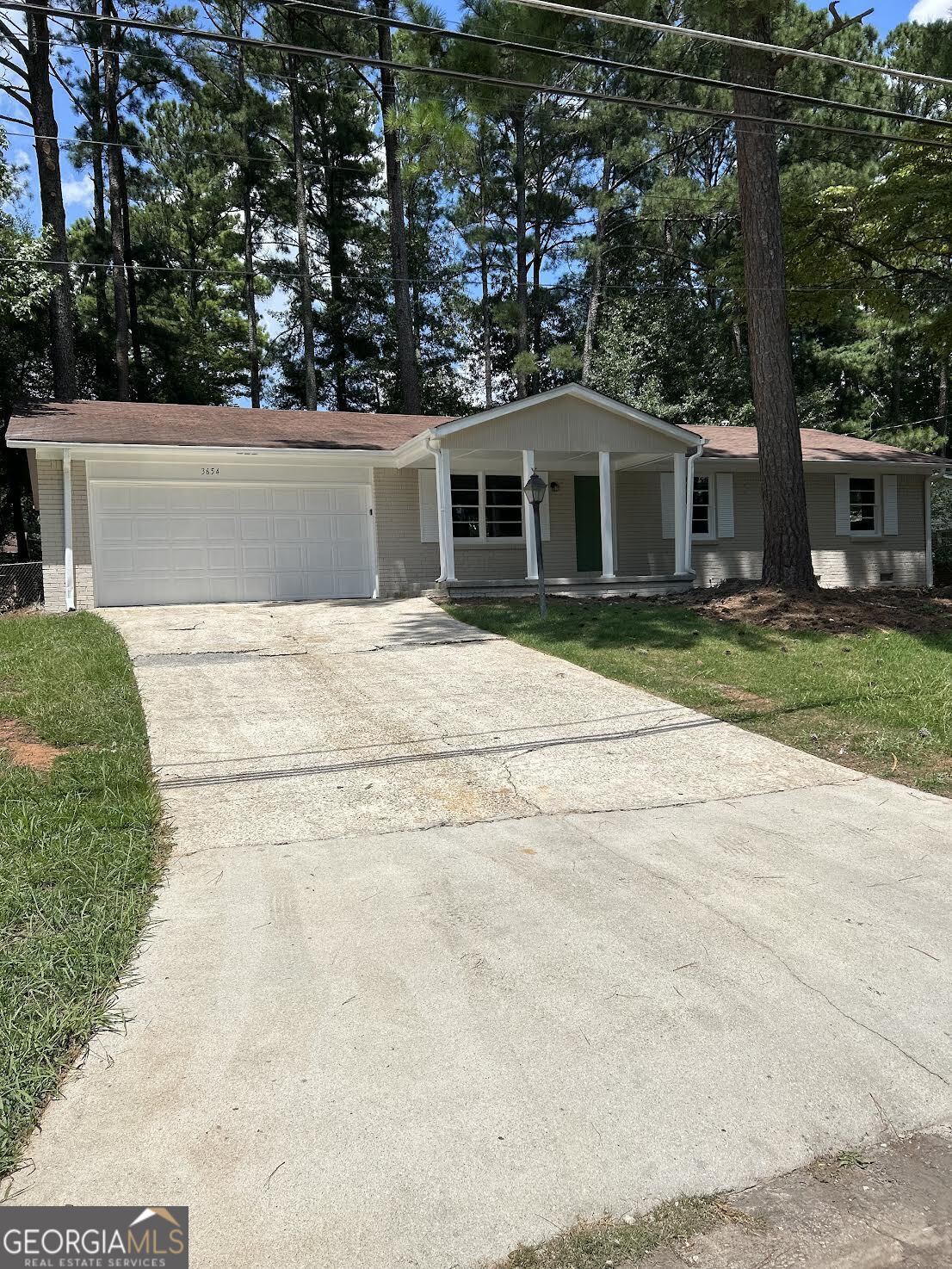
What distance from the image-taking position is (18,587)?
15.5 meters

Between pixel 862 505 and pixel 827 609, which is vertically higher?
pixel 862 505

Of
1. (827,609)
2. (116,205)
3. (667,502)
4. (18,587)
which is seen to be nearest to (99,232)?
(116,205)

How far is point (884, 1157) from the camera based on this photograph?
2453 mm

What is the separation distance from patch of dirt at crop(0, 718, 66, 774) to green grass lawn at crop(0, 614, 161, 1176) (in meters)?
0.02

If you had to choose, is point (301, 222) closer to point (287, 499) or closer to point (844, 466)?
point (287, 499)

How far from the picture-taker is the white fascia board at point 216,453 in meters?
13.5

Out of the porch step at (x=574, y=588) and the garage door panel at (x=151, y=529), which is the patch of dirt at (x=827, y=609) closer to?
the porch step at (x=574, y=588)

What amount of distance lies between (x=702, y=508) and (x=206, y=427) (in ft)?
33.4

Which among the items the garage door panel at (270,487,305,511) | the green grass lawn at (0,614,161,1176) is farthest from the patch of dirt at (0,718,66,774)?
the garage door panel at (270,487,305,511)

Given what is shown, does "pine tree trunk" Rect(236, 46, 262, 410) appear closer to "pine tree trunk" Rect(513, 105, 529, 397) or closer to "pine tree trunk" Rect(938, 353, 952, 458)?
"pine tree trunk" Rect(513, 105, 529, 397)

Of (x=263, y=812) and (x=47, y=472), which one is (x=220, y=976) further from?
(x=47, y=472)

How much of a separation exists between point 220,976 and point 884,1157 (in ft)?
7.67

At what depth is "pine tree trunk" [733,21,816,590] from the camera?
12.3m

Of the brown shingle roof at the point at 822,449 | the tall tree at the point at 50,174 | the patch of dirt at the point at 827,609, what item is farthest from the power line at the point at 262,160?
the patch of dirt at the point at 827,609
